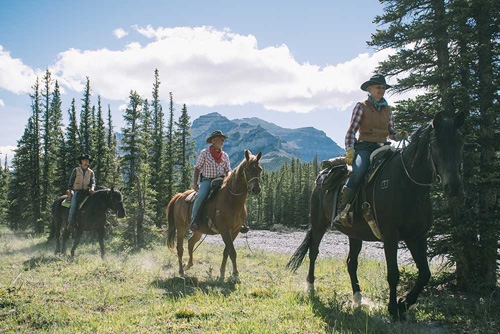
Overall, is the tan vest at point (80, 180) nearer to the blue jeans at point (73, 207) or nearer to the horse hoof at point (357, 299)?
the blue jeans at point (73, 207)

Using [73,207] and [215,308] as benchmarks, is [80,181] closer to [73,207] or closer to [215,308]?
[73,207]

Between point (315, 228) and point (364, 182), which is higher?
point (364, 182)

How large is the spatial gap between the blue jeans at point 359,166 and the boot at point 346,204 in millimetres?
98

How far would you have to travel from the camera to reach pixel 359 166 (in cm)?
664

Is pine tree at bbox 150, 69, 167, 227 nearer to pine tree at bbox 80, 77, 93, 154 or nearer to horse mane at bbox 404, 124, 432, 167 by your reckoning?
pine tree at bbox 80, 77, 93, 154

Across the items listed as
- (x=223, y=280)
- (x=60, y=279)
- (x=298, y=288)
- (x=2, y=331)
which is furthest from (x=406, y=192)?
(x=60, y=279)

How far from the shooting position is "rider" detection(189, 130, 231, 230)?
33.3 ft

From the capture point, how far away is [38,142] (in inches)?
1444

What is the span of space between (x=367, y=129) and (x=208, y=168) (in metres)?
5.01

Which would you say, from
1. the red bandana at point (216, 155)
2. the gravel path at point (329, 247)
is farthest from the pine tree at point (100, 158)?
the red bandana at point (216, 155)

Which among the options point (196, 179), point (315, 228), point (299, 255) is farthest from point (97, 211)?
point (315, 228)

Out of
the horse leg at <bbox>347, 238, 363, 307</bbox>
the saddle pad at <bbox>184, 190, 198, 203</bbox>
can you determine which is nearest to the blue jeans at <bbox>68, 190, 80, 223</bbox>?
the saddle pad at <bbox>184, 190, 198, 203</bbox>

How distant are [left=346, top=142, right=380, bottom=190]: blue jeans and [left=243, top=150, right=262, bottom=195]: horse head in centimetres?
259

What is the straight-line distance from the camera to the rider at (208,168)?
1016 cm
